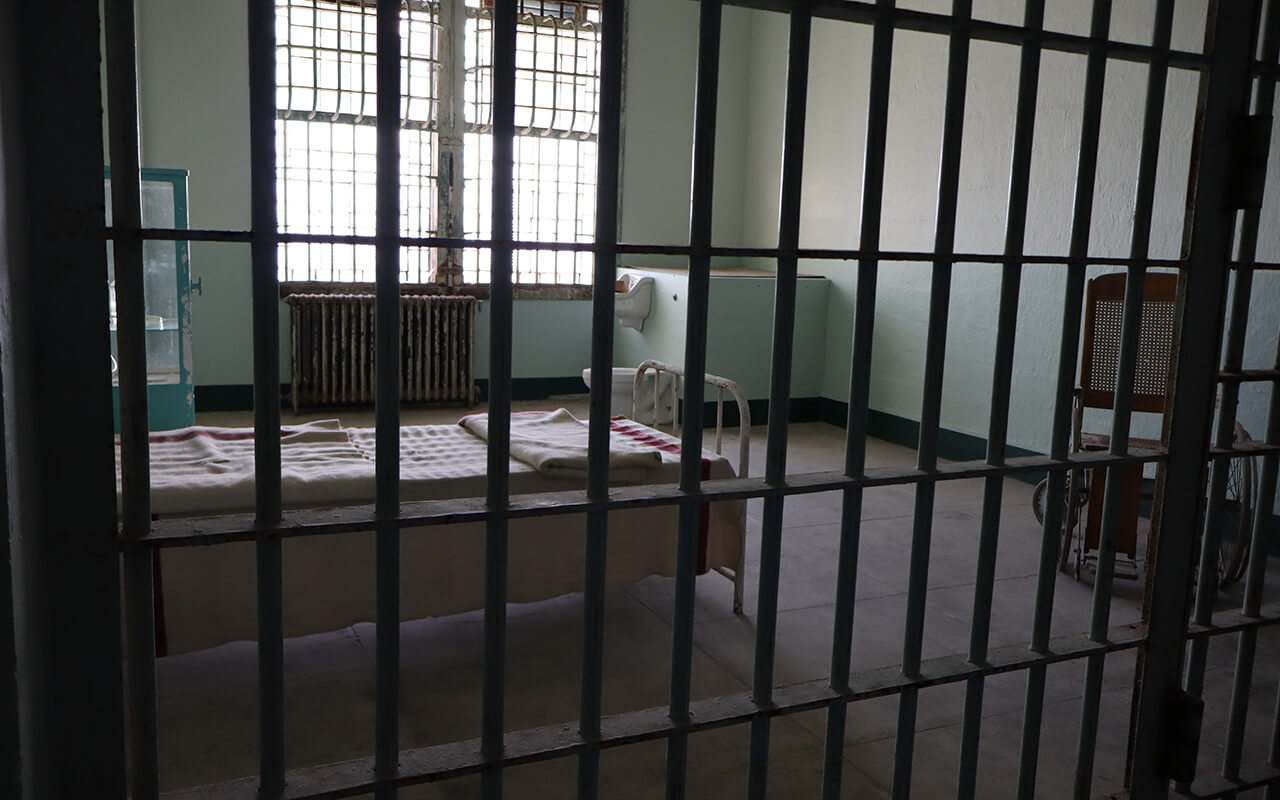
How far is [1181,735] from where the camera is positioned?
1.88 metres

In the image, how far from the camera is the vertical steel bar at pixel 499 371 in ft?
4.00

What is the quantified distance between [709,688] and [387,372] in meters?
1.86

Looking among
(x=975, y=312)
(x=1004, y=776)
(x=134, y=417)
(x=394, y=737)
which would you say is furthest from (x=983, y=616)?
(x=975, y=312)

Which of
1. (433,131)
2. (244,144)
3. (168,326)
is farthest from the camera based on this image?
(433,131)

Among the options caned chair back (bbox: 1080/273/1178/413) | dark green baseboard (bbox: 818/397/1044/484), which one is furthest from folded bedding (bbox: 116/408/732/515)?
dark green baseboard (bbox: 818/397/1044/484)

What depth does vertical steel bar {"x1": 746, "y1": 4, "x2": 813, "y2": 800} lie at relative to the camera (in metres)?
1.40

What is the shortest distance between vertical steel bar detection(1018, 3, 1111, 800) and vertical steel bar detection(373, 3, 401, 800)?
1042 millimetres

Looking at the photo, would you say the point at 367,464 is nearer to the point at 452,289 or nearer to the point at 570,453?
the point at 570,453

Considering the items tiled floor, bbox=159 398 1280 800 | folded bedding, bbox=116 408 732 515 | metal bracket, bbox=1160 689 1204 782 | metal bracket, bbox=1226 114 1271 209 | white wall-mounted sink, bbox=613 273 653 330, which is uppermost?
metal bracket, bbox=1226 114 1271 209

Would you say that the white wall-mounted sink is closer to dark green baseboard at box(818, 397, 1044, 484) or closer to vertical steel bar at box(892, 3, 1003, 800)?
dark green baseboard at box(818, 397, 1044, 484)

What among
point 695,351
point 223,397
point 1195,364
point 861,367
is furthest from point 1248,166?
point 223,397

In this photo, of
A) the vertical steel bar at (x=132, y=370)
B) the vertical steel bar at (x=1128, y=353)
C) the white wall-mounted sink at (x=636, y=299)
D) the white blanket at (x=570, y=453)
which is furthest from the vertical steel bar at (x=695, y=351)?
the white wall-mounted sink at (x=636, y=299)

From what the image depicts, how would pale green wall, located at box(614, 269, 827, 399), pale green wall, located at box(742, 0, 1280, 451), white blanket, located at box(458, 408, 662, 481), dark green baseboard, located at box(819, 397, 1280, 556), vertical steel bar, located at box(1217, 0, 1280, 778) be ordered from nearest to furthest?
vertical steel bar, located at box(1217, 0, 1280, 778) → white blanket, located at box(458, 408, 662, 481) → pale green wall, located at box(742, 0, 1280, 451) → dark green baseboard, located at box(819, 397, 1280, 556) → pale green wall, located at box(614, 269, 827, 399)

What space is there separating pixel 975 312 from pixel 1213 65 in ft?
13.5
